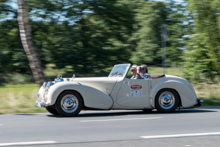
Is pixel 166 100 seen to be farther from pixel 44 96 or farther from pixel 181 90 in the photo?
pixel 44 96

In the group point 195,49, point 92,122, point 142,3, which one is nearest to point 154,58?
point 142,3

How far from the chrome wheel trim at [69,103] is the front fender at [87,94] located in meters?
0.19

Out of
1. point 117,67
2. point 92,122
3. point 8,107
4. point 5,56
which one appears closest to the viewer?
point 92,122

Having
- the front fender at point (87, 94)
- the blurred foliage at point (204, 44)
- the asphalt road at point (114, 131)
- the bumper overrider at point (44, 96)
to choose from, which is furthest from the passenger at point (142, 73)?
the blurred foliage at point (204, 44)

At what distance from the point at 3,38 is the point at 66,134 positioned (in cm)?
1836

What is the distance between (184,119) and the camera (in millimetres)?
8312

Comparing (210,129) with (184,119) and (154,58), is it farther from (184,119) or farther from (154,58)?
(154,58)

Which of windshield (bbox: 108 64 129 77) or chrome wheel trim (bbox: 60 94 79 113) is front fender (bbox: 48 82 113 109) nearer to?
chrome wheel trim (bbox: 60 94 79 113)

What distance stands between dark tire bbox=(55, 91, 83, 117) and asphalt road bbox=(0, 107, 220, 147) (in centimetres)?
26

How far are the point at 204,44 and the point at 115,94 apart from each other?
8.30 meters

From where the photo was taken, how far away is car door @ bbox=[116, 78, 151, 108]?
365 inches

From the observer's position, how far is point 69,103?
29.0 ft

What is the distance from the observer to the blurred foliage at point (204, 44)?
15.5 meters

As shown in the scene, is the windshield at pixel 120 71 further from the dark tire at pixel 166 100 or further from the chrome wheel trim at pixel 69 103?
the chrome wheel trim at pixel 69 103
